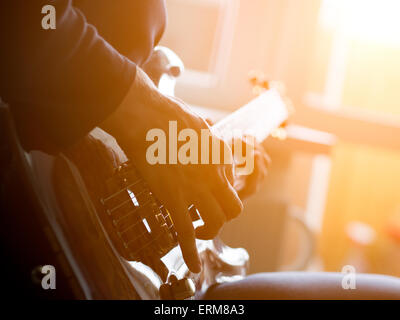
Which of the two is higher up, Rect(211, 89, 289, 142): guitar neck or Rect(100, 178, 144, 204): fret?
Rect(211, 89, 289, 142): guitar neck

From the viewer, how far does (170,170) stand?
0.42 meters

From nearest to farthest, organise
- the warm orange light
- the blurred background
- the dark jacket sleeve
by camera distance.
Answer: the dark jacket sleeve → the blurred background → the warm orange light

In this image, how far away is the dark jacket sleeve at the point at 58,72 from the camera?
0.38 metres

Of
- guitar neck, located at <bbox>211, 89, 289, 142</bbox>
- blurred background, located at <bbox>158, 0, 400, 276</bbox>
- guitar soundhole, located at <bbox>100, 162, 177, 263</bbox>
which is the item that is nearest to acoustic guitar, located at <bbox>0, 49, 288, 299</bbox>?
guitar soundhole, located at <bbox>100, 162, 177, 263</bbox>

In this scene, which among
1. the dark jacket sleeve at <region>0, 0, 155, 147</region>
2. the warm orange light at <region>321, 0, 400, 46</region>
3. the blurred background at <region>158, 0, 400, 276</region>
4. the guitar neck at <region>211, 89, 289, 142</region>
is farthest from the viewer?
the warm orange light at <region>321, 0, 400, 46</region>

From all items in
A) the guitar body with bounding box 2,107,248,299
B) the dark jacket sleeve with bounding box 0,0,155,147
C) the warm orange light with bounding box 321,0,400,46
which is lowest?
the guitar body with bounding box 2,107,248,299

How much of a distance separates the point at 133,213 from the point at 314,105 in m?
1.24

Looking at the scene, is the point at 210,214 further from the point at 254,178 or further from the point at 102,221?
the point at 254,178

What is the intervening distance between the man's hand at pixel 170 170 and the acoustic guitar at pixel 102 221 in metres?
0.04

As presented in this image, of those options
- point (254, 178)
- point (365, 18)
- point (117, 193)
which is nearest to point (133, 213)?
point (117, 193)

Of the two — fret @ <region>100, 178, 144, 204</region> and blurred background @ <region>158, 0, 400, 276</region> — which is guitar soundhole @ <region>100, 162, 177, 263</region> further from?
blurred background @ <region>158, 0, 400, 276</region>

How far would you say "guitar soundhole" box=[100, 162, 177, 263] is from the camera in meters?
0.45

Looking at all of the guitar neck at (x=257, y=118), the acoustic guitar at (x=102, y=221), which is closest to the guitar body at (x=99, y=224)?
the acoustic guitar at (x=102, y=221)

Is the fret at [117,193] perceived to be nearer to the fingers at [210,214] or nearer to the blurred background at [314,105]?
the fingers at [210,214]
